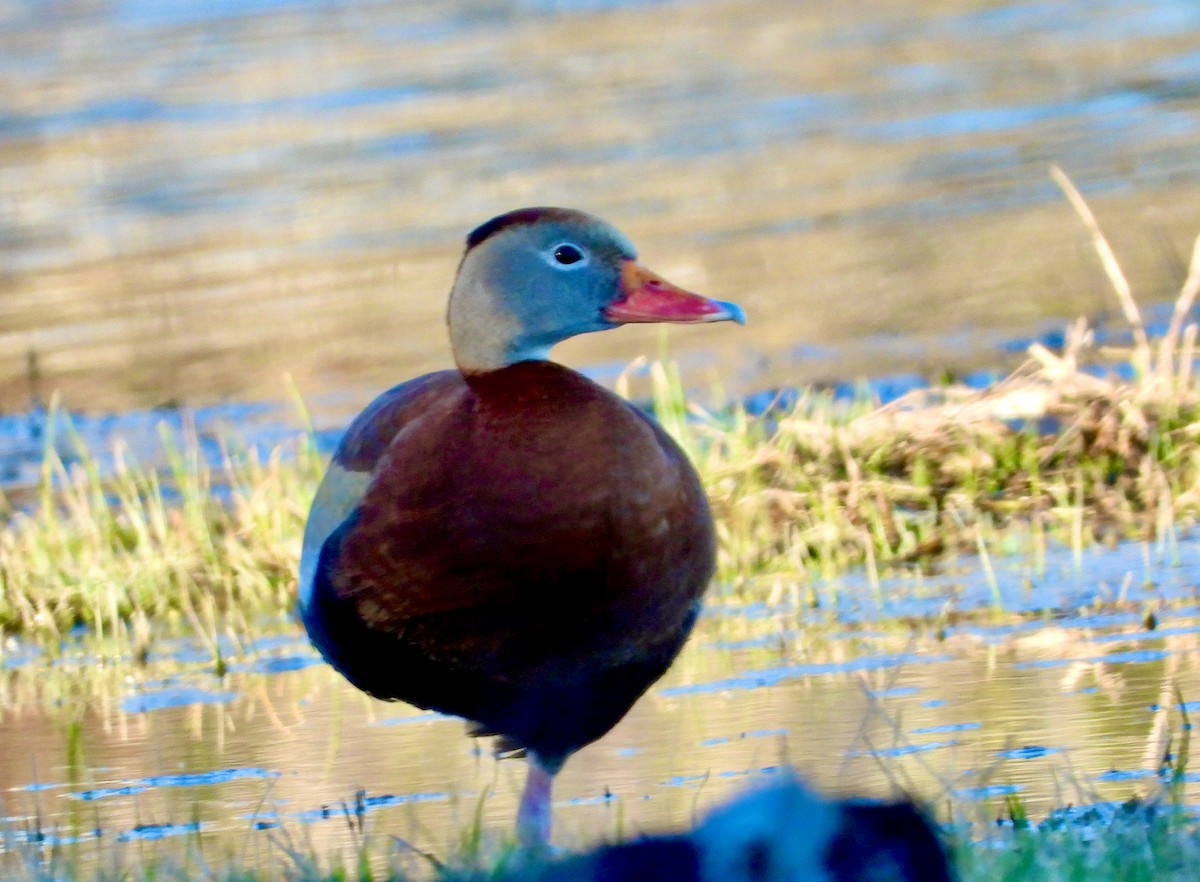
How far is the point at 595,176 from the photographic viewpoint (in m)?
15.2

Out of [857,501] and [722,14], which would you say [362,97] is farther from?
[857,501]

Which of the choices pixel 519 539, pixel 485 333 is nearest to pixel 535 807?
pixel 519 539

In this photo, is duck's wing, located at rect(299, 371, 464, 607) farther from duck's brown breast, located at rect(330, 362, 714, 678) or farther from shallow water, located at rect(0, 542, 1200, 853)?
shallow water, located at rect(0, 542, 1200, 853)

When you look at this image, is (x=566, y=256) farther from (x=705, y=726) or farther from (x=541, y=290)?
(x=705, y=726)

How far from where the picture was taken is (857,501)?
6.63 metres

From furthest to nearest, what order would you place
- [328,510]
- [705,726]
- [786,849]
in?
[705,726], [328,510], [786,849]

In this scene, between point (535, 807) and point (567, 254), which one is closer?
point (535, 807)

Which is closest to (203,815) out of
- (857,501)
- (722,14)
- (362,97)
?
(857,501)

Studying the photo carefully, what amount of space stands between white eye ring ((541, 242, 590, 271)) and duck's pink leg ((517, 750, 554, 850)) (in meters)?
0.96

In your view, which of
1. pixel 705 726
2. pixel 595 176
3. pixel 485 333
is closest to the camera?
pixel 485 333

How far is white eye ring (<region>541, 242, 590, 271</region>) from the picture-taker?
4.65 meters

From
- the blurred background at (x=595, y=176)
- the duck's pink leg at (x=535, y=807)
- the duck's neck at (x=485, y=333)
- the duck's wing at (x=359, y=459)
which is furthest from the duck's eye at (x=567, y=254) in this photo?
the blurred background at (x=595, y=176)

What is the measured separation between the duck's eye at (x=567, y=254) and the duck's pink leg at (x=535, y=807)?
98cm

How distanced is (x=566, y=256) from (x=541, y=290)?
100 mm
